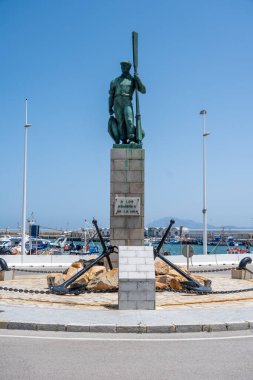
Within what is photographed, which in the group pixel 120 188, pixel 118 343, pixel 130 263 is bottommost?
pixel 118 343

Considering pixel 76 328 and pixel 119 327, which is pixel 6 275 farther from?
pixel 119 327

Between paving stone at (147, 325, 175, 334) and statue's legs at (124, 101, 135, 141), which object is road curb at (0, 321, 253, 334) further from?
statue's legs at (124, 101, 135, 141)

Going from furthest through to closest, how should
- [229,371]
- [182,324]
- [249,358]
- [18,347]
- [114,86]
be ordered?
1. [114,86]
2. [182,324]
3. [18,347]
4. [249,358]
5. [229,371]

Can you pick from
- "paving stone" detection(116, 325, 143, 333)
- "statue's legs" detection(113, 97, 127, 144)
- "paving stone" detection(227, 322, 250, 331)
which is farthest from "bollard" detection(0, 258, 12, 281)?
"paving stone" detection(227, 322, 250, 331)

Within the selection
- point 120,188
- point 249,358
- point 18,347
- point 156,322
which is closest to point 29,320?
point 18,347

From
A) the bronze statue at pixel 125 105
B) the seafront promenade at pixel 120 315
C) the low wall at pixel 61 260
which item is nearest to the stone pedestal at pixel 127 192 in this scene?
the bronze statue at pixel 125 105

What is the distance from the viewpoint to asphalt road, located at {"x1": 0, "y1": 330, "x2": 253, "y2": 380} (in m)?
5.80

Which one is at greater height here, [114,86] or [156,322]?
[114,86]

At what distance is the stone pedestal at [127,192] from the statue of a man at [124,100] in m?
0.83

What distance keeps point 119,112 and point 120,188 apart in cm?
300

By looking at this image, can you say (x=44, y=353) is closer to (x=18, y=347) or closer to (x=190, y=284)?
(x=18, y=347)

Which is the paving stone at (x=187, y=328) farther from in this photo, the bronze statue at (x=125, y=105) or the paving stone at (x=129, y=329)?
the bronze statue at (x=125, y=105)

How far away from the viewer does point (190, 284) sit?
1391cm

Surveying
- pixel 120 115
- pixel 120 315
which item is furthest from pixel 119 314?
pixel 120 115
